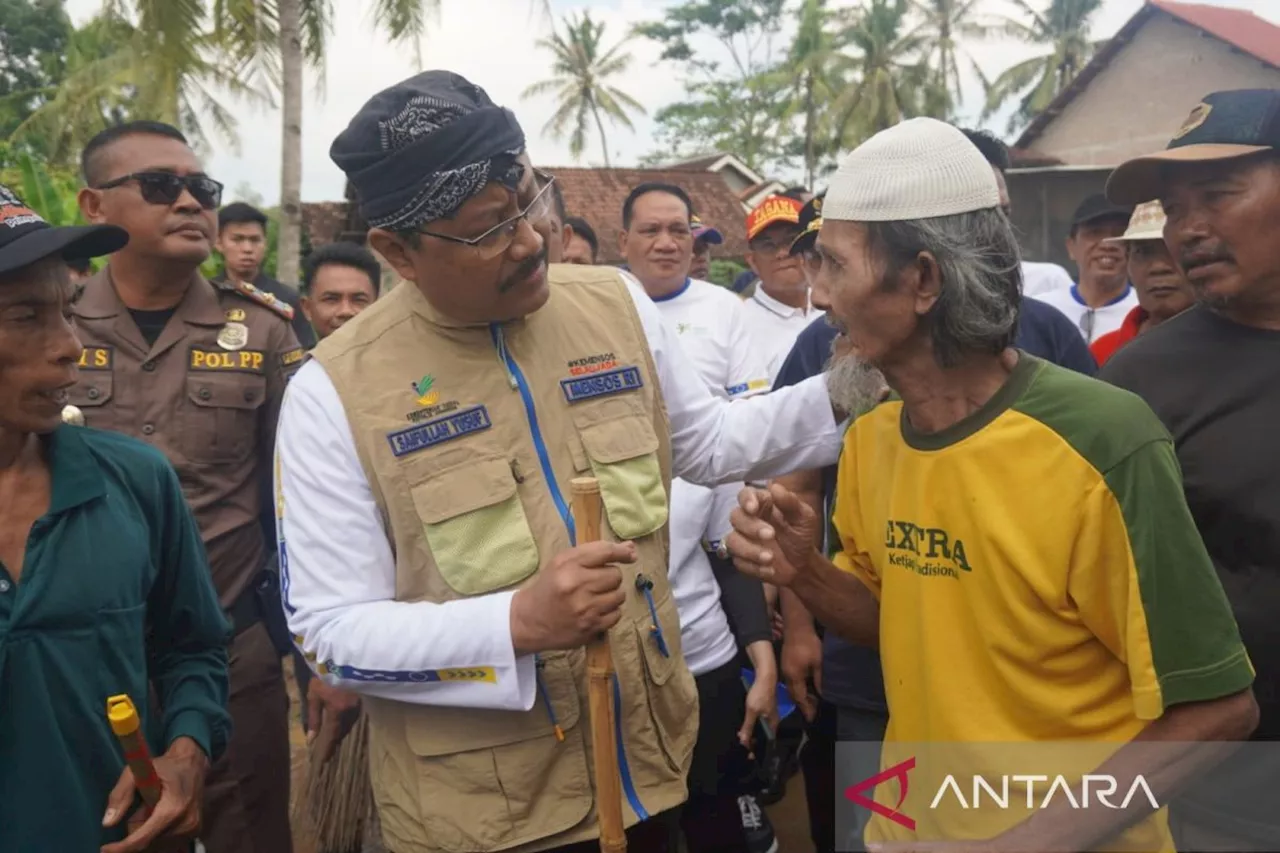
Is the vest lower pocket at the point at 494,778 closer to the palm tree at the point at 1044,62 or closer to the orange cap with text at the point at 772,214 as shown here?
the orange cap with text at the point at 772,214

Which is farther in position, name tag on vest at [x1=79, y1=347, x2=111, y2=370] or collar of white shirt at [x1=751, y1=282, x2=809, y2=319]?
collar of white shirt at [x1=751, y1=282, x2=809, y2=319]

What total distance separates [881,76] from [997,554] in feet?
129

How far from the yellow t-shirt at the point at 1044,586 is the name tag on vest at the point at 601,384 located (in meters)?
0.63

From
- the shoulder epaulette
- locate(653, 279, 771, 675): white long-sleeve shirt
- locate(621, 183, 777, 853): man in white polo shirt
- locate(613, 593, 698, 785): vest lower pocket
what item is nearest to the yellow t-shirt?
locate(613, 593, 698, 785): vest lower pocket

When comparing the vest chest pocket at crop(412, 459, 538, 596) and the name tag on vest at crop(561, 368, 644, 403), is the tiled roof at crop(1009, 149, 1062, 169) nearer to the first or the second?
the name tag on vest at crop(561, 368, 644, 403)

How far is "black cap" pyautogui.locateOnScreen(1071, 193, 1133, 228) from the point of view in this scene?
6184 millimetres

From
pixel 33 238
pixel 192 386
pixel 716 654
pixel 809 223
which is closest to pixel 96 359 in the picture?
pixel 192 386

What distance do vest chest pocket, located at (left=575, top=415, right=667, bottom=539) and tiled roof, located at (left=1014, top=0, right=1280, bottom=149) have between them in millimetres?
20852

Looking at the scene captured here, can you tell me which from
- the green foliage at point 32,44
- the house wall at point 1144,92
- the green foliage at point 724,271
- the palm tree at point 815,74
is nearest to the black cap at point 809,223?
the house wall at point 1144,92

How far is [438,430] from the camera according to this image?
2.11 m

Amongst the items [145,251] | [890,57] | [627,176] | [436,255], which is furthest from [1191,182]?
[890,57]

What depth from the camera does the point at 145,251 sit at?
3461mm

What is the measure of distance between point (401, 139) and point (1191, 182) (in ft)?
6.23

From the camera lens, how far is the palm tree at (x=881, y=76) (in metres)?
38.1
